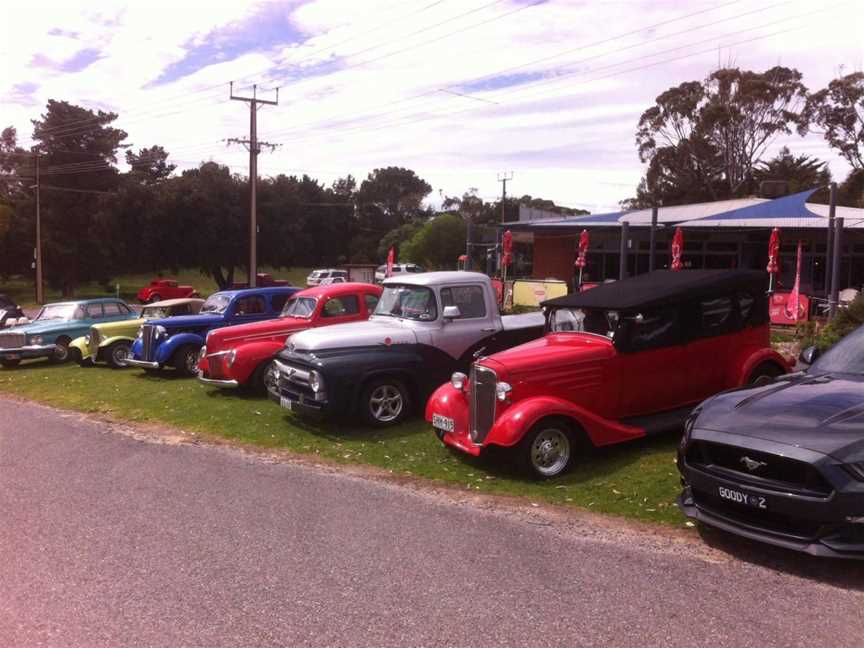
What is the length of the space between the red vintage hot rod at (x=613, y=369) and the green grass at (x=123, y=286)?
45.5 meters

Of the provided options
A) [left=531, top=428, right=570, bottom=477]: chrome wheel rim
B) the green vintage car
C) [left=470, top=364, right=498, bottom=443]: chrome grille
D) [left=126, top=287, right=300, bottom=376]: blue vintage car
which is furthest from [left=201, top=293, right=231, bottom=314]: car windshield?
[left=531, top=428, right=570, bottom=477]: chrome wheel rim

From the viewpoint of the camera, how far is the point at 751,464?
15.8ft

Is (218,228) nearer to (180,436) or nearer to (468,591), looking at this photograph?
(180,436)

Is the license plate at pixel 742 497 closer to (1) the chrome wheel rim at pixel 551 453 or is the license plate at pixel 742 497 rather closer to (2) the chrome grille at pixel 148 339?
(1) the chrome wheel rim at pixel 551 453

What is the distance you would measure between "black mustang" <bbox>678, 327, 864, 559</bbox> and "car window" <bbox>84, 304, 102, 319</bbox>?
54.6ft

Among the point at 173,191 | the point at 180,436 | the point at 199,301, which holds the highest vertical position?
the point at 173,191

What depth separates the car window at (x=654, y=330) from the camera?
24.2 ft

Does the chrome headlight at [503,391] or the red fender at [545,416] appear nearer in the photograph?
the red fender at [545,416]

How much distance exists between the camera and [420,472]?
24.8 feet

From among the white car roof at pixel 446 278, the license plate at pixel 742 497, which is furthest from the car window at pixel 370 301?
the license plate at pixel 742 497

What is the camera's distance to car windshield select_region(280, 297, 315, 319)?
481 inches

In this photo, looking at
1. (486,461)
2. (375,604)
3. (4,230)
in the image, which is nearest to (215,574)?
(375,604)

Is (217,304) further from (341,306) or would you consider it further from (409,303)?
(409,303)

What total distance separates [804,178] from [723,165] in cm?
783
